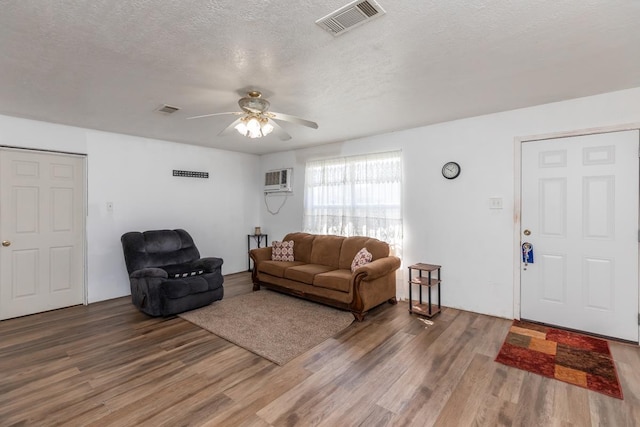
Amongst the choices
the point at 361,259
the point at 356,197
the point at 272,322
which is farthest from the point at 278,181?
the point at 272,322

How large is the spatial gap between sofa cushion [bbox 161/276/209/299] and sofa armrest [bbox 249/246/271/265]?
1028 mm

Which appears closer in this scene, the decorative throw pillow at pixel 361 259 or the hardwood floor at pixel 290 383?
the hardwood floor at pixel 290 383

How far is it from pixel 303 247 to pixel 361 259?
133 centimetres

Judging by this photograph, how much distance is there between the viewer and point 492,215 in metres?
3.69

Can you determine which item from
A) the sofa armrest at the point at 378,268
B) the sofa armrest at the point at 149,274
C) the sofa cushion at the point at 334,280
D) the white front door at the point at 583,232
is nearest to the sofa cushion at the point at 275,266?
the sofa cushion at the point at 334,280

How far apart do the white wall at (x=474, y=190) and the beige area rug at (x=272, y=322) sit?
1407mm

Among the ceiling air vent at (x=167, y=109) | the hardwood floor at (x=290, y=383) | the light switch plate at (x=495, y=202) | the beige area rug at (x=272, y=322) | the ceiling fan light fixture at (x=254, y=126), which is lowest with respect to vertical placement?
the hardwood floor at (x=290, y=383)

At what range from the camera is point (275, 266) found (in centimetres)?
463

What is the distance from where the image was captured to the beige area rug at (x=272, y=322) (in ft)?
9.69

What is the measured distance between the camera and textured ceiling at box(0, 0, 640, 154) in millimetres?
1747

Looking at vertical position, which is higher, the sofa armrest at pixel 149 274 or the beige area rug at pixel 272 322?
the sofa armrest at pixel 149 274

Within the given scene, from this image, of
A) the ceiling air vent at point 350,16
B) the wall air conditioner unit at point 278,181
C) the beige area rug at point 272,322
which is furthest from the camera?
the wall air conditioner unit at point 278,181

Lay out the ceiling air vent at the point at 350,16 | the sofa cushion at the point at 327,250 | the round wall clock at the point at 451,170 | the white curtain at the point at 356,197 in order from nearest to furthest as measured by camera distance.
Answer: the ceiling air vent at the point at 350,16 < the round wall clock at the point at 451,170 < the white curtain at the point at 356,197 < the sofa cushion at the point at 327,250

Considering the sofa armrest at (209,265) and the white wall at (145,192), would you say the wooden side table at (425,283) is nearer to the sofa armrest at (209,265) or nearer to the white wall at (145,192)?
the sofa armrest at (209,265)
